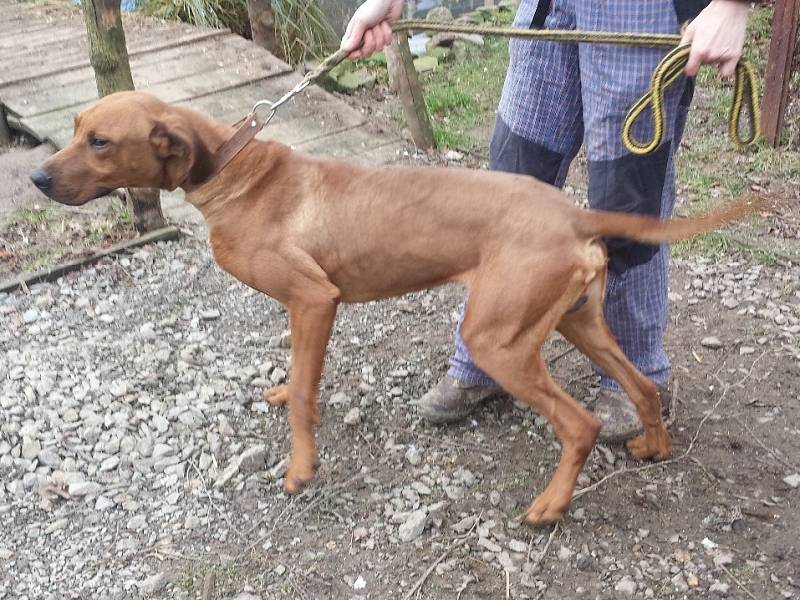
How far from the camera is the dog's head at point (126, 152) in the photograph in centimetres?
304

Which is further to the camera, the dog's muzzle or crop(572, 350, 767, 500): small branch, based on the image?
crop(572, 350, 767, 500): small branch

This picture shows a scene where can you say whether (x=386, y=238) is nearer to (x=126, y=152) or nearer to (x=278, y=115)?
(x=126, y=152)

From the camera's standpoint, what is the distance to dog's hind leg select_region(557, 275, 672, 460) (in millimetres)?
3122

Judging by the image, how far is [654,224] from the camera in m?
2.76

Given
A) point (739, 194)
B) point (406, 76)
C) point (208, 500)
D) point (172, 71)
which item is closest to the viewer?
point (208, 500)

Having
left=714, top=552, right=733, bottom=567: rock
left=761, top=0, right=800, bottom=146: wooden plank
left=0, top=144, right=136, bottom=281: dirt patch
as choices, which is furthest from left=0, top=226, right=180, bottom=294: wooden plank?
left=761, top=0, right=800, bottom=146: wooden plank

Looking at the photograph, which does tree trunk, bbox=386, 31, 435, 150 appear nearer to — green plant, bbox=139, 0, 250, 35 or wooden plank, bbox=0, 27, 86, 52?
green plant, bbox=139, 0, 250, 35

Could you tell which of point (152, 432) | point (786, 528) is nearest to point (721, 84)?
point (786, 528)

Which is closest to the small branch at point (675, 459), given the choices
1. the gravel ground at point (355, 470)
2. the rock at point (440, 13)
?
the gravel ground at point (355, 470)

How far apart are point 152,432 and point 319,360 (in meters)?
0.94

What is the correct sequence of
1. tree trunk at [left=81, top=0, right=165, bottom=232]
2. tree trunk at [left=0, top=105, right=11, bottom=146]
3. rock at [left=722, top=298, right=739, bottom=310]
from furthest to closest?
1. tree trunk at [left=0, top=105, right=11, bottom=146]
2. tree trunk at [left=81, top=0, right=165, bottom=232]
3. rock at [left=722, top=298, right=739, bottom=310]

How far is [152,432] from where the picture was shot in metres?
3.61

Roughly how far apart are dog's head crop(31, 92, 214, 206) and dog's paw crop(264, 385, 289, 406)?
1.08m

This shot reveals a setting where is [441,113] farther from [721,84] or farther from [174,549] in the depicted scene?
[174,549]
